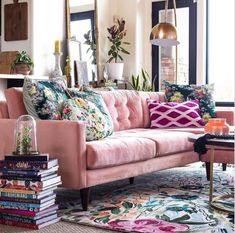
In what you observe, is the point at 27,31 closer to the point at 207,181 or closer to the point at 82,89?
the point at 82,89

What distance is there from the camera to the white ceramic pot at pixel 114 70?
19.4ft

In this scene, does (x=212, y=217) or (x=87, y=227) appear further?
(x=212, y=217)

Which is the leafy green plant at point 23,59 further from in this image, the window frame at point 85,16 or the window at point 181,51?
the window at point 181,51

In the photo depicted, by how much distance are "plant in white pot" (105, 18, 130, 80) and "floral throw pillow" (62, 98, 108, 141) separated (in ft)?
8.49

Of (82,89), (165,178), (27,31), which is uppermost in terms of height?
(27,31)

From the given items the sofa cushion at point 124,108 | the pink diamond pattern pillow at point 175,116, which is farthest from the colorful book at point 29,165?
the pink diamond pattern pillow at point 175,116

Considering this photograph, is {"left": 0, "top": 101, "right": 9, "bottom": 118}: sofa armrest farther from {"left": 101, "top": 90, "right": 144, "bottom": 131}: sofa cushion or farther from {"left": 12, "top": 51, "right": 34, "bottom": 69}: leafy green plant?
{"left": 12, "top": 51, "right": 34, "bottom": 69}: leafy green plant

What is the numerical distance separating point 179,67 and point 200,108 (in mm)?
1700

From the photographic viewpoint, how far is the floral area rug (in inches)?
101

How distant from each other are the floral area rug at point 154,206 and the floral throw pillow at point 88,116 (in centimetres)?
48

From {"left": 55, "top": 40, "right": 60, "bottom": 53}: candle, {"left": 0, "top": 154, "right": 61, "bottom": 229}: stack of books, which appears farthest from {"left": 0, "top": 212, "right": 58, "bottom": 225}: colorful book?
{"left": 55, "top": 40, "right": 60, "bottom": 53}: candle

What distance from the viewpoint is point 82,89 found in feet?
12.1

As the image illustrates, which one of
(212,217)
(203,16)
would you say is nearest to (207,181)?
(212,217)

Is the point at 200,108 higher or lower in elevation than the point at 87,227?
higher
